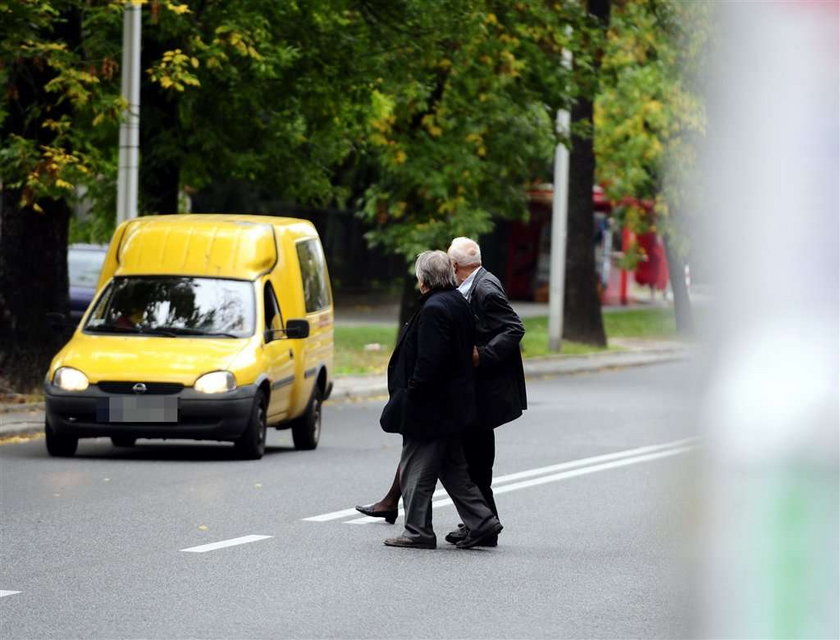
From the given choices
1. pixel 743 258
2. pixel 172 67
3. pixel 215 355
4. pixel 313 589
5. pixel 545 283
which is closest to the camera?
pixel 743 258

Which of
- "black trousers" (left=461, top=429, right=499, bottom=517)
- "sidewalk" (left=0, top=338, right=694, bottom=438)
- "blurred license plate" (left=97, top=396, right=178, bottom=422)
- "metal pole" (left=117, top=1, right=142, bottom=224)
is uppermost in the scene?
"metal pole" (left=117, top=1, right=142, bottom=224)

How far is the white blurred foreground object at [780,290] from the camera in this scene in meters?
2.72

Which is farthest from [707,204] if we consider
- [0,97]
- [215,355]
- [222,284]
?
[0,97]

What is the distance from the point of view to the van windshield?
50.3 feet

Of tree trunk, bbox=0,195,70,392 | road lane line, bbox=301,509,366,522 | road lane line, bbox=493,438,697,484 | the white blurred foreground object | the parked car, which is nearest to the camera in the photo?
the white blurred foreground object

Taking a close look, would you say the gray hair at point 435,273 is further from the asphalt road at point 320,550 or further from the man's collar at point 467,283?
the asphalt road at point 320,550

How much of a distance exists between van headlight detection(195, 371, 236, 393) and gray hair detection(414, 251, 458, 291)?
4908 mm

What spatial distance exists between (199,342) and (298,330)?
850 mm

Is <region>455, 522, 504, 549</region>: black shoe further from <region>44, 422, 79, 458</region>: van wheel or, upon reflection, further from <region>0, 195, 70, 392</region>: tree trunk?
<region>0, 195, 70, 392</region>: tree trunk

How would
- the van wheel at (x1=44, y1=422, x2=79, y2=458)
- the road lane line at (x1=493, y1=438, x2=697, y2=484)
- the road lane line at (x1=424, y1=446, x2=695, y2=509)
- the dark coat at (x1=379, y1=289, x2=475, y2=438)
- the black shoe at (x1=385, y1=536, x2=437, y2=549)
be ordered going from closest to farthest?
the dark coat at (x1=379, y1=289, x2=475, y2=438), the black shoe at (x1=385, y1=536, x2=437, y2=549), the road lane line at (x1=424, y1=446, x2=695, y2=509), the road lane line at (x1=493, y1=438, x2=697, y2=484), the van wheel at (x1=44, y1=422, x2=79, y2=458)

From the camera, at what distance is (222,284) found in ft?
51.7

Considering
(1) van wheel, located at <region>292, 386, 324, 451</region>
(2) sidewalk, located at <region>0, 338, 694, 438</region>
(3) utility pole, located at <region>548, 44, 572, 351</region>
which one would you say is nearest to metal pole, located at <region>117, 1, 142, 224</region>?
(2) sidewalk, located at <region>0, 338, 694, 438</region>

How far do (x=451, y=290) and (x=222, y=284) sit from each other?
6280 mm

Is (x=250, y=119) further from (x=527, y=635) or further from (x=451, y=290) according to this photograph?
(x=527, y=635)
